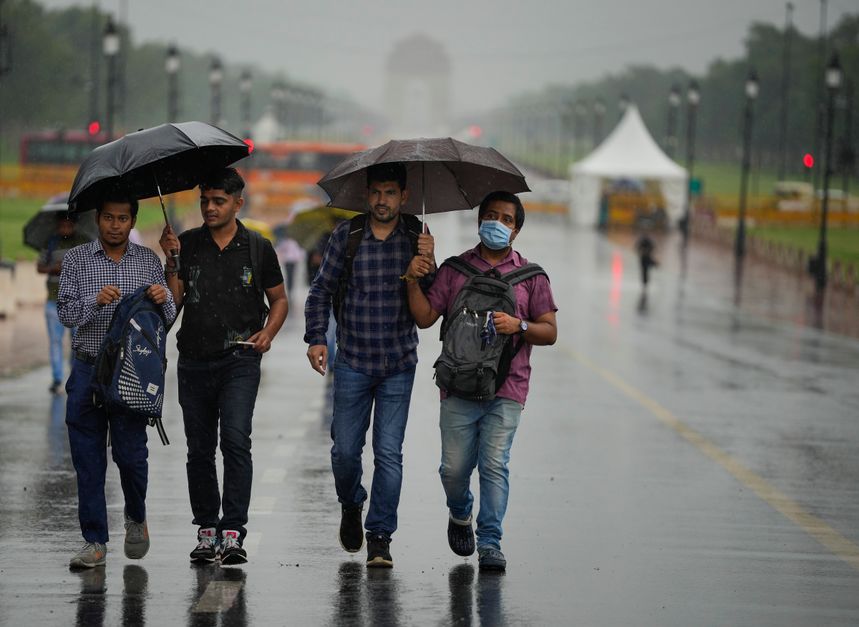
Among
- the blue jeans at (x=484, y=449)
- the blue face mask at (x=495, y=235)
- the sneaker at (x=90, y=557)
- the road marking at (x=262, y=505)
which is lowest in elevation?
the road marking at (x=262, y=505)

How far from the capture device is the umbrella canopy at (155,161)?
24.9ft

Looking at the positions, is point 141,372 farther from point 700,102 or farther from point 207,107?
point 207,107

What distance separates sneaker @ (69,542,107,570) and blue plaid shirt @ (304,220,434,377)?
1.31 meters

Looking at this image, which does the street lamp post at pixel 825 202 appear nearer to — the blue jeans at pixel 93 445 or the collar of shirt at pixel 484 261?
the collar of shirt at pixel 484 261

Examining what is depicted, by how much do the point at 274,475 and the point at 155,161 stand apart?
140 inches

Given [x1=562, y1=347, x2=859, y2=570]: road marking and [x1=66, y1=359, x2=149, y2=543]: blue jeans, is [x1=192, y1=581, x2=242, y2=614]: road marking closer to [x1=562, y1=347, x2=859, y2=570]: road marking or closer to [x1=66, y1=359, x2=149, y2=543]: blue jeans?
[x1=66, y1=359, x2=149, y2=543]: blue jeans

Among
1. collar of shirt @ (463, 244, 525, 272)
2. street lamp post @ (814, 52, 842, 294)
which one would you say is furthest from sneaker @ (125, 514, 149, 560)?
street lamp post @ (814, 52, 842, 294)

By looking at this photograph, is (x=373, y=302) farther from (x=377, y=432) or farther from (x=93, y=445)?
(x=93, y=445)

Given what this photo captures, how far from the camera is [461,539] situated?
7926 millimetres

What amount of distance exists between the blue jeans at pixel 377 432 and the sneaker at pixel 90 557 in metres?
1.09

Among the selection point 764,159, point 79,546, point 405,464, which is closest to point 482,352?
point 79,546

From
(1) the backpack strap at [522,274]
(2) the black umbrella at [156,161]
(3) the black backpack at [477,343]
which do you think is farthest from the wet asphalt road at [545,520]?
(2) the black umbrella at [156,161]

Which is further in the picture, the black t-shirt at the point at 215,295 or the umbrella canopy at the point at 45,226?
the umbrella canopy at the point at 45,226

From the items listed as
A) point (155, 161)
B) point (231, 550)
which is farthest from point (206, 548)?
point (155, 161)
